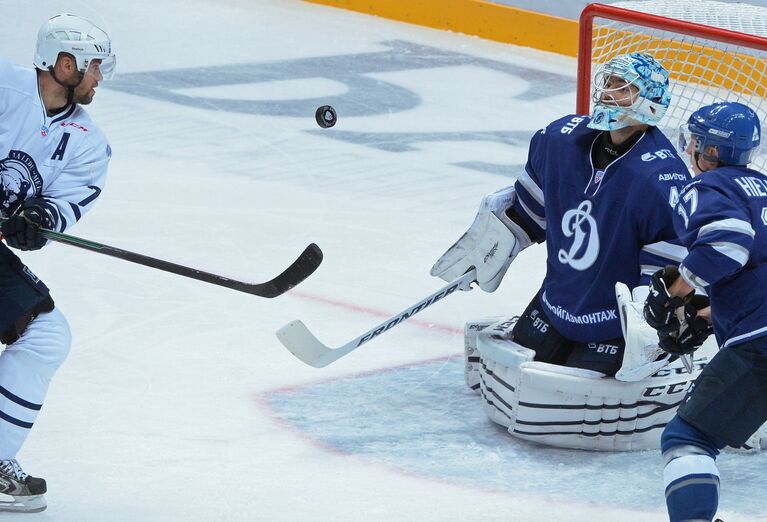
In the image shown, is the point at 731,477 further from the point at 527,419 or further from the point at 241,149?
the point at 241,149

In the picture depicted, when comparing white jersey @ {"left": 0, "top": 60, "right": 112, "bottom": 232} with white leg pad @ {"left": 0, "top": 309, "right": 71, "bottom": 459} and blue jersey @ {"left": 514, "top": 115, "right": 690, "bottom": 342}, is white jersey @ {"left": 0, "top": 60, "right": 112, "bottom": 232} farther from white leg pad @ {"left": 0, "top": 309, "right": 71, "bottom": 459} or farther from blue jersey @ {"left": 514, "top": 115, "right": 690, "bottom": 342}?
blue jersey @ {"left": 514, "top": 115, "right": 690, "bottom": 342}

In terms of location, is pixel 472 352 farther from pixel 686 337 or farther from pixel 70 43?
pixel 70 43

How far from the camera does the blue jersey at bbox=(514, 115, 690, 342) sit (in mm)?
3281

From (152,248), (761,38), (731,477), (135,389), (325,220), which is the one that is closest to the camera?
(731,477)

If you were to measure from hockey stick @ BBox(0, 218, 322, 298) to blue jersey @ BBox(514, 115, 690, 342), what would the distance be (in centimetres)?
62

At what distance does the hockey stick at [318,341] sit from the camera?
3.43 m

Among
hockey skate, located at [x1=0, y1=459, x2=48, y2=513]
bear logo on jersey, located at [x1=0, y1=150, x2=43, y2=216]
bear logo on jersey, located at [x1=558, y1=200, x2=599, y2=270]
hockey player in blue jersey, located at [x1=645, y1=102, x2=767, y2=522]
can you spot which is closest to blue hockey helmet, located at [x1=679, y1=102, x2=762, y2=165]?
hockey player in blue jersey, located at [x1=645, y1=102, x2=767, y2=522]


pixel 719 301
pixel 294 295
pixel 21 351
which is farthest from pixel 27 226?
pixel 294 295

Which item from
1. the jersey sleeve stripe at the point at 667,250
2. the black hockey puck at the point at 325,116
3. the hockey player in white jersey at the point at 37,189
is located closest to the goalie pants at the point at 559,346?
the jersey sleeve stripe at the point at 667,250

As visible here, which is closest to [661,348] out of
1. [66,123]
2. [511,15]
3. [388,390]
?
[388,390]

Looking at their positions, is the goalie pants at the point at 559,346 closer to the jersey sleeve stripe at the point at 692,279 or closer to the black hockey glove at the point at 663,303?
the black hockey glove at the point at 663,303

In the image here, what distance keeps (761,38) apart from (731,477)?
54.6 inches

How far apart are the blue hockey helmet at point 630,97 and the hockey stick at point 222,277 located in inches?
27.9

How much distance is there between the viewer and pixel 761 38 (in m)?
4.09
